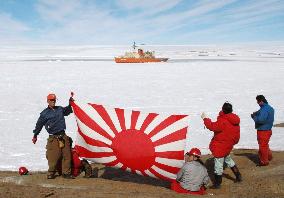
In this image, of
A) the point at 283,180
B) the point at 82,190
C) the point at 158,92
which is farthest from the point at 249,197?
the point at 158,92

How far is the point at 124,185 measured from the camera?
237 inches

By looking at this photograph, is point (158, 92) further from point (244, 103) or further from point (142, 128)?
point (142, 128)

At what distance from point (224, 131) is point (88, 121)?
2.12m

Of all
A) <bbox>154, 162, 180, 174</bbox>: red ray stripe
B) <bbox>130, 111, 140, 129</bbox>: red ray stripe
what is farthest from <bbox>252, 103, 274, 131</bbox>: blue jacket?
<bbox>130, 111, 140, 129</bbox>: red ray stripe

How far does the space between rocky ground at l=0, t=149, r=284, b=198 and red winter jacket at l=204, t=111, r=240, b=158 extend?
669 mm

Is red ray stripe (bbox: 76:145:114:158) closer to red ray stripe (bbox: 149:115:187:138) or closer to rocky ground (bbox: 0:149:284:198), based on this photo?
rocky ground (bbox: 0:149:284:198)

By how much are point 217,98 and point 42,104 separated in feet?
25.9

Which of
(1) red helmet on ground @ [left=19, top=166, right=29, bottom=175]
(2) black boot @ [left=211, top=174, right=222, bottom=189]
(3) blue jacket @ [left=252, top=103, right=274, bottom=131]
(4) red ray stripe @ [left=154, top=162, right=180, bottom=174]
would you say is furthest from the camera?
(3) blue jacket @ [left=252, top=103, right=274, bottom=131]

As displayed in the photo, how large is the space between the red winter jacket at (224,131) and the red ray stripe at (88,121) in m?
1.59

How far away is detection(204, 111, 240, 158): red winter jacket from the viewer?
18.9 feet

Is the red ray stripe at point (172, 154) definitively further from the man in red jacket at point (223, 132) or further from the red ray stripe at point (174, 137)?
the man in red jacket at point (223, 132)

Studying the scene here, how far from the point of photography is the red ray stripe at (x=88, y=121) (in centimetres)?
573

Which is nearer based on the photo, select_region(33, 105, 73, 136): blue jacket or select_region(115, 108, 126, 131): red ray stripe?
select_region(115, 108, 126, 131): red ray stripe

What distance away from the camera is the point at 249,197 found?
5234 millimetres
